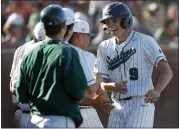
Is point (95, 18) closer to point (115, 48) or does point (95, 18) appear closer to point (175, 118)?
point (175, 118)

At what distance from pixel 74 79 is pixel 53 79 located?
159mm

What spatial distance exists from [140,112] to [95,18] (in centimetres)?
655

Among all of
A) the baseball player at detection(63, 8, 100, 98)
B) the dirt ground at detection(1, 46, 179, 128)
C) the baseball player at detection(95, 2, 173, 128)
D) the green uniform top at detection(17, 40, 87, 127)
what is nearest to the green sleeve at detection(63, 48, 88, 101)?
the green uniform top at detection(17, 40, 87, 127)

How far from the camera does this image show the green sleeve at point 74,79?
193 inches

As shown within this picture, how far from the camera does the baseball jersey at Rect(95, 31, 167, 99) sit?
21.2ft

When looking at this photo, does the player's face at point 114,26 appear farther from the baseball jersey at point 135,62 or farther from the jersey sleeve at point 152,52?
the jersey sleeve at point 152,52

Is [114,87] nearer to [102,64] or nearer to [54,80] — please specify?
[102,64]

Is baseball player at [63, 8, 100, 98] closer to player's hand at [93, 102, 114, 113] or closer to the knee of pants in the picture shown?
the knee of pants

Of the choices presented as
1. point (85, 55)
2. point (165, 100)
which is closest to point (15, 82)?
point (85, 55)

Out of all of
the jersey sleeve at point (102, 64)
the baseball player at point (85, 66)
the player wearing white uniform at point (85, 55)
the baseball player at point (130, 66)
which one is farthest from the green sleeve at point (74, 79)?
the jersey sleeve at point (102, 64)

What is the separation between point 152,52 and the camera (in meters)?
6.47

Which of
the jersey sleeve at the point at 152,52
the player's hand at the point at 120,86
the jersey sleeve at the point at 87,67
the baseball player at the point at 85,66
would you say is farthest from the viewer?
the jersey sleeve at the point at 152,52

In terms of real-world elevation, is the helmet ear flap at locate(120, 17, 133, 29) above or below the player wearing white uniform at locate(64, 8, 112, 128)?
above

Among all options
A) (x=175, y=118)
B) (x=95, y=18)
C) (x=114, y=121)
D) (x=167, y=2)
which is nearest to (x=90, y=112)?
(x=114, y=121)
